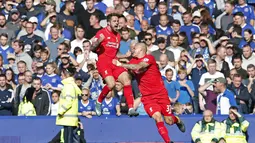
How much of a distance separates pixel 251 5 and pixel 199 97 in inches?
203

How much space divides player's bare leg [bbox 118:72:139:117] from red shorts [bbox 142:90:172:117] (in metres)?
0.31

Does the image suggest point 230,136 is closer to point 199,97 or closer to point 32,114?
point 199,97

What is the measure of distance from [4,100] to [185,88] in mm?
4151

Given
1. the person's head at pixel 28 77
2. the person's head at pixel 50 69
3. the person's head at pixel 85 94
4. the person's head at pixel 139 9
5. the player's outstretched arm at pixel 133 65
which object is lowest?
the person's head at pixel 85 94

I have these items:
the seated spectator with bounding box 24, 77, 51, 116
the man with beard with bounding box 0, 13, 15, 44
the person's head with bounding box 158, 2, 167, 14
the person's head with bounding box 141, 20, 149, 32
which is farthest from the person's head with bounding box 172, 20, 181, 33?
the seated spectator with bounding box 24, 77, 51, 116

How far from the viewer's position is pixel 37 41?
82.3 ft

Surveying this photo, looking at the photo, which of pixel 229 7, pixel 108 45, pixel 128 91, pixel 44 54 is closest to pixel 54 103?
pixel 44 54

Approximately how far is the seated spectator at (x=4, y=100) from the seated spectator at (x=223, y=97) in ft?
15.4

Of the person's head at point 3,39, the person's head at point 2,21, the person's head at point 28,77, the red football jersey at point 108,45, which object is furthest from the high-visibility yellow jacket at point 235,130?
the person's head at point 2,21

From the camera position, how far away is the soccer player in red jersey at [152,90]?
66.6 ft

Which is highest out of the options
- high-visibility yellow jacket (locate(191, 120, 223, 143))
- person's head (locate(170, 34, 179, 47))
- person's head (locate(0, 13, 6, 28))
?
person's head (locate(0, 13, 6, 28))

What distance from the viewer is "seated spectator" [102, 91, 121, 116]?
2312 centimetres

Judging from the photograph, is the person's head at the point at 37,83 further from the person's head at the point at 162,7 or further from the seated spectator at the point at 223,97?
the person's head at the point at 162,7

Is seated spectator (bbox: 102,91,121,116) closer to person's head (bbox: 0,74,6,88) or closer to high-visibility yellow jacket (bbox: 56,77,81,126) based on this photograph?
high-visibility yellow jacket (bbox: 56,77,81,126)
